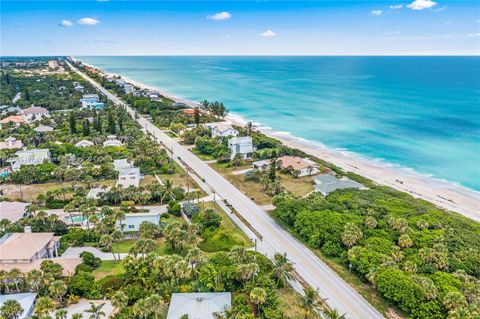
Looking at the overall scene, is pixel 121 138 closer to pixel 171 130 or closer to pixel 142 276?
pixel 171 130

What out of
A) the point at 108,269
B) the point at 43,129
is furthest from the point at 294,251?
the point at 43,129

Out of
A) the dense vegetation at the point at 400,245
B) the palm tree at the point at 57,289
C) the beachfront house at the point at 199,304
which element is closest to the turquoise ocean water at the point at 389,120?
the dense vegetation at the point at 400,245

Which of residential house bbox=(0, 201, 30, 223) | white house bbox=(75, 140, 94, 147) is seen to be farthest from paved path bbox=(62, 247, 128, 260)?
white house bbox=(75, 140, 94, 147)

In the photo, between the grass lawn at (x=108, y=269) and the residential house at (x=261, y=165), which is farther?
the residential house at (x=261, y=165)

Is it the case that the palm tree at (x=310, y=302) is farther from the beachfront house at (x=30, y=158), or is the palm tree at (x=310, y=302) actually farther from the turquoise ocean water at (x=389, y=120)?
the beachfront house at (x=30, y=158)

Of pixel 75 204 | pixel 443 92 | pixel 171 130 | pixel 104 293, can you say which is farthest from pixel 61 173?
pixel 443 92

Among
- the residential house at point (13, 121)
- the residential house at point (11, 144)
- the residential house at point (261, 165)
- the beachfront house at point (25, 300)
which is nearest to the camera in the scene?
the beachfront house at point (25, 300)

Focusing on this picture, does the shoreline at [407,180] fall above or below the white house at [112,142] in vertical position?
below

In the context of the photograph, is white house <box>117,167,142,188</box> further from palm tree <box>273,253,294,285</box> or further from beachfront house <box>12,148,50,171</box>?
palm tree <box>273,253,294,285</box>
